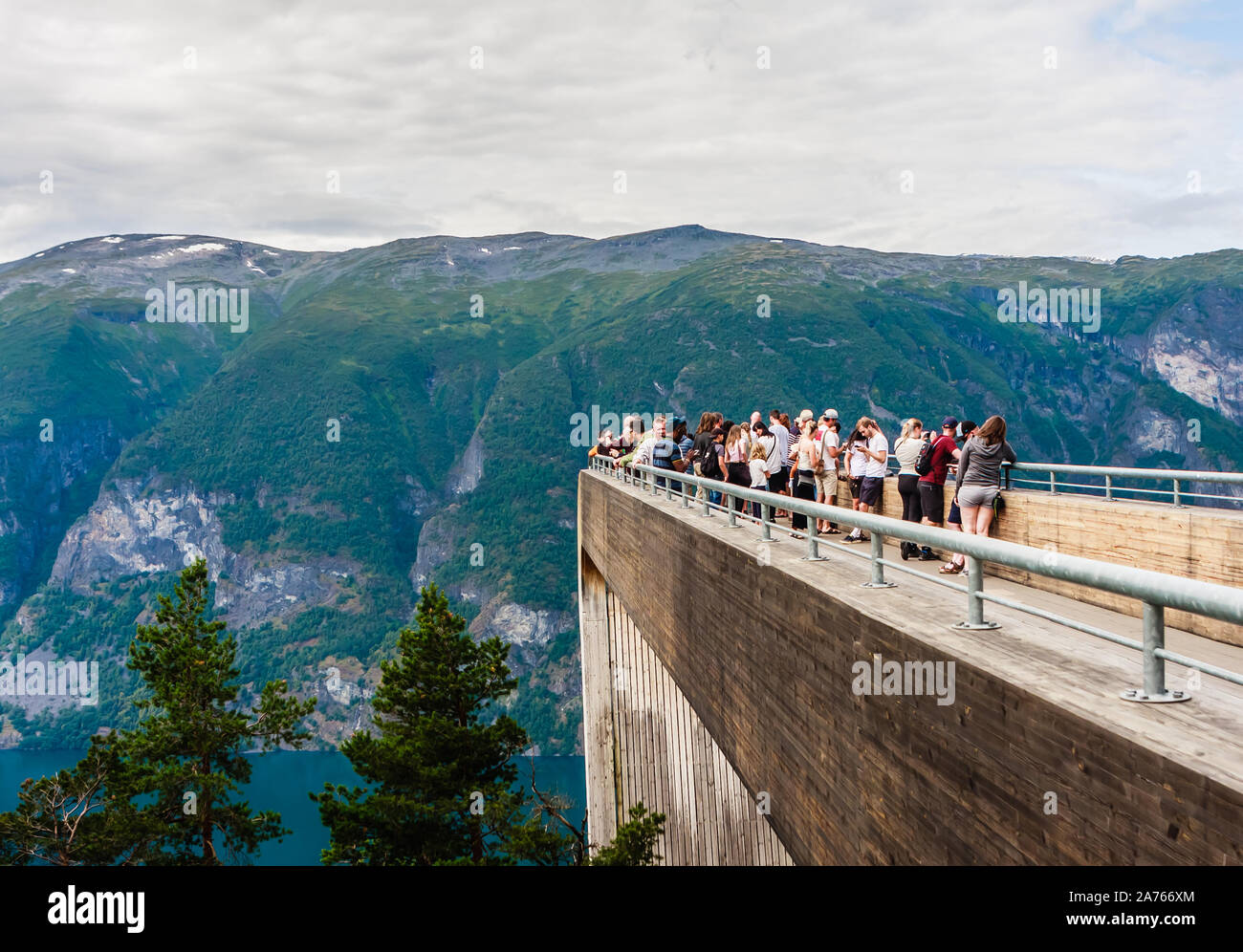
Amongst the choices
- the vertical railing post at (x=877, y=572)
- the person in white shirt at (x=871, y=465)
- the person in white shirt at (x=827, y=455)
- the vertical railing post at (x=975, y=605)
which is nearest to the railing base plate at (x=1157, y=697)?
the vertical railing post at (x=975, y=605)

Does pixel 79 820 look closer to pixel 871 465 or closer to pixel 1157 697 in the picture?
pixel 871 465

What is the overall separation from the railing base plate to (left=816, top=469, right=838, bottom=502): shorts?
9017mm

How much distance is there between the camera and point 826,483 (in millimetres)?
12453

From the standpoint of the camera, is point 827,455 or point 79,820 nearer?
point 827,455

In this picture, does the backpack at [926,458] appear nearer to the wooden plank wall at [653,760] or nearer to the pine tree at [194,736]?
the wooden plank wall at [653,760]

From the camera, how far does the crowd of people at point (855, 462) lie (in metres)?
9.16

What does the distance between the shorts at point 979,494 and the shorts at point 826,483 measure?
10.6 feet

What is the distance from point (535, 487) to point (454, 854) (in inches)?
6623

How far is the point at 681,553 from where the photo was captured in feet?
33.4

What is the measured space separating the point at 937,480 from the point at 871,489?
5.14 feet

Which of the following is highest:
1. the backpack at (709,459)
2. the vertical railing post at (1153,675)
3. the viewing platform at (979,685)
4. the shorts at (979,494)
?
the backpack at (709,459)

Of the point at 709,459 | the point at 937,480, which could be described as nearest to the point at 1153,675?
the point at 937,480

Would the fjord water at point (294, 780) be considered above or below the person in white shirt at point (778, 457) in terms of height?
below
